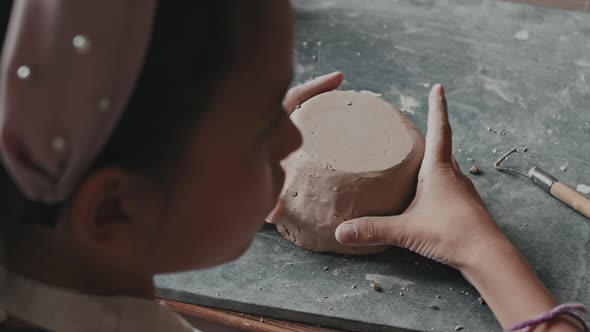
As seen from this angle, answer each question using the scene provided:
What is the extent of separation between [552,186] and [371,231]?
0.94 ft

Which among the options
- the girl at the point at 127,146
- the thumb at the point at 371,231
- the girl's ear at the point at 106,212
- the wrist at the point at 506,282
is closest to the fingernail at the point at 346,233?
the thumb at the point at 371,231

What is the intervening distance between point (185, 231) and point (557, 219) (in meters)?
0.61

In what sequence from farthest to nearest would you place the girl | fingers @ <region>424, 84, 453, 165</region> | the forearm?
fingers @ <region>424, 84, 453, 165</region> → the forearm → the girl

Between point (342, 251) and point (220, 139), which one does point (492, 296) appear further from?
point (220, 139)

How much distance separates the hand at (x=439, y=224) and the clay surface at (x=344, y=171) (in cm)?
2

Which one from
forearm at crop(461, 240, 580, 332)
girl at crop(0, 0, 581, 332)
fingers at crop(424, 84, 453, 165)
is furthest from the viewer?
fingers at crop(424, 84, 453, 165)

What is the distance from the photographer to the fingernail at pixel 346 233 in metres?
0.83

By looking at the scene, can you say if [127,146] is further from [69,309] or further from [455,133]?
[455,133]

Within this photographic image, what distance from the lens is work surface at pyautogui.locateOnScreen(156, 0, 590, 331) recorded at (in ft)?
2.69

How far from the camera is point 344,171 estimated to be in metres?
0.83

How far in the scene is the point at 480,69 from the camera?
1.16m

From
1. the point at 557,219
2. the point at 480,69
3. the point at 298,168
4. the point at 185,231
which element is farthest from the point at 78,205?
the point at 480,69

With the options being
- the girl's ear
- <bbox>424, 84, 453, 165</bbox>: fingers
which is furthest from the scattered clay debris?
the girl's ear

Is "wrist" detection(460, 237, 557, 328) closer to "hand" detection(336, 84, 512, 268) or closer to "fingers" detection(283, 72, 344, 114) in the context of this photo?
"hand" detection(336, 84, 512, 268)
